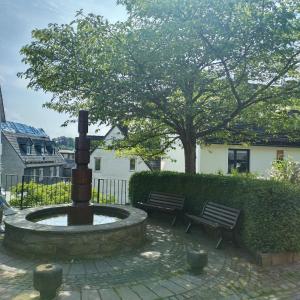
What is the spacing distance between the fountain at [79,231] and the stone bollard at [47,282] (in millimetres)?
1763

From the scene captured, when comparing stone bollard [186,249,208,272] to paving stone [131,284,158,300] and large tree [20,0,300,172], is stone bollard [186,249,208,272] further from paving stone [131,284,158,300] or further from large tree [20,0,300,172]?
large tree [20,0,300,172]

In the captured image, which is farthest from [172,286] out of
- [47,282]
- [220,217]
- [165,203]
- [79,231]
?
[165,203]

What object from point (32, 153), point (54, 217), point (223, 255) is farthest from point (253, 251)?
point (32, 153)

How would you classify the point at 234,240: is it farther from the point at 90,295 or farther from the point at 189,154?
the point at 189,154

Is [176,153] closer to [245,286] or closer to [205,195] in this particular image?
[205,195]

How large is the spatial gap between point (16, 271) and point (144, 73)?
5264 mm

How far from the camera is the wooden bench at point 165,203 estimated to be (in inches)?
373

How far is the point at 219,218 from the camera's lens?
7734 millimetres

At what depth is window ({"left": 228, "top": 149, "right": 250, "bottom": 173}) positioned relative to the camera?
853 inches

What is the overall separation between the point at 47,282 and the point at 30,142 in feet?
127

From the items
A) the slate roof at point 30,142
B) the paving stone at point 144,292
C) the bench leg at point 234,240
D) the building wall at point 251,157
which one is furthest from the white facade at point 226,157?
the slate roof at point 30,142

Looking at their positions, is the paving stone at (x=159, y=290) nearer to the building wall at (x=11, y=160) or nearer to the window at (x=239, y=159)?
the window at (x=239, y=159)

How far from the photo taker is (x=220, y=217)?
7719 millimetres

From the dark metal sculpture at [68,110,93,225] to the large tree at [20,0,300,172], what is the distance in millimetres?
1114
